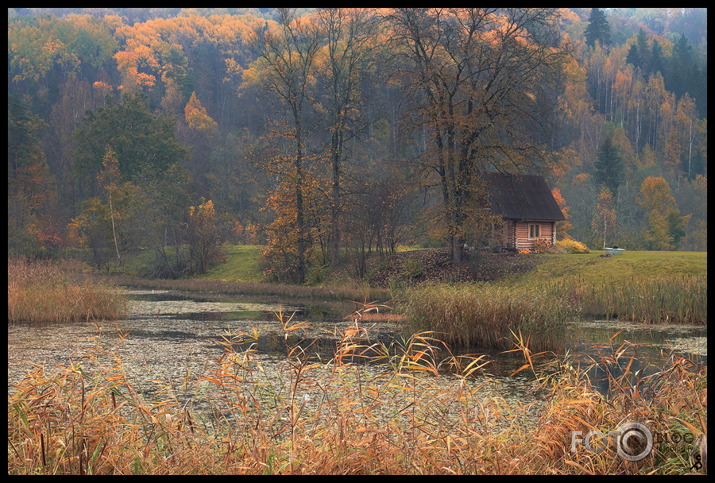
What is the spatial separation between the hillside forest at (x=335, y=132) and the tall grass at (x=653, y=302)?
9.34m

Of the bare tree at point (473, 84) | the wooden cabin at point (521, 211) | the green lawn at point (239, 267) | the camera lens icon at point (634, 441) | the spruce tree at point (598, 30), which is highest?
the spruce tree at point (598, 30)

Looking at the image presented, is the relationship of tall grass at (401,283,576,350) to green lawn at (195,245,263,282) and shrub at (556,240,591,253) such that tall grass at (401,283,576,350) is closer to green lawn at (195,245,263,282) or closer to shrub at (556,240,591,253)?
shrub at (556,240,591,253)

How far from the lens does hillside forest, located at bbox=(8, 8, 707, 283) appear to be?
90.1 feet

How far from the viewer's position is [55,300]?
1617cm

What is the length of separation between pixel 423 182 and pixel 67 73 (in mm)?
58572

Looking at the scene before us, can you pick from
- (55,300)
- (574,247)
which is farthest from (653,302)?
(574,247)

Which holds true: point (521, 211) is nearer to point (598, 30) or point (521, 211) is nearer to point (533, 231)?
point (533, 231)

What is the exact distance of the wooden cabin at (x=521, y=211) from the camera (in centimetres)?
3203

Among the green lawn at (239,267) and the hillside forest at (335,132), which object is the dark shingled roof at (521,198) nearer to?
the hillside forest at (335,132)

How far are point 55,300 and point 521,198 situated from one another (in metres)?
23.6

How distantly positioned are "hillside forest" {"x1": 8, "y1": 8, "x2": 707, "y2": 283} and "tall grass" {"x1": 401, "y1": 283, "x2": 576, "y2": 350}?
43.5ft

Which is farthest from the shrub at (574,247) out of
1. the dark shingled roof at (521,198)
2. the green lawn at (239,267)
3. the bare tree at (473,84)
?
the green lawn at (239,267)

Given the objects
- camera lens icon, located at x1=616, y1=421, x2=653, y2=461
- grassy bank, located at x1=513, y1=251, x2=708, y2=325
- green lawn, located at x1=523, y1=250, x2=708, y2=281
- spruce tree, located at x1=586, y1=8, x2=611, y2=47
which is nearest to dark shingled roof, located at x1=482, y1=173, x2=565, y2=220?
green lawn, located at x1=523, y1=250, x2=708, y2=281
